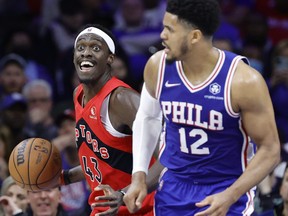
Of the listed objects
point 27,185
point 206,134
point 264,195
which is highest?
point 206,134

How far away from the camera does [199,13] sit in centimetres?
503

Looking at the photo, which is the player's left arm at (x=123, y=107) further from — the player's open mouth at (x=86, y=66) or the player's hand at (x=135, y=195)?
the player's hand at (x=135, y=195)

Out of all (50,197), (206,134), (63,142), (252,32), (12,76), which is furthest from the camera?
(252,32)

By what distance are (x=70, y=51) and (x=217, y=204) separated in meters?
5.71

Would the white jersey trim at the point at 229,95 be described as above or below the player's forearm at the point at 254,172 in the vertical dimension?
above

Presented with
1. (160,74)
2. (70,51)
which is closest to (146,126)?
(160,74)

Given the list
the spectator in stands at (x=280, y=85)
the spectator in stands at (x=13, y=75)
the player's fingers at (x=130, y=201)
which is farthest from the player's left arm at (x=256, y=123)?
the spectator in stands at (x=13, y=75)

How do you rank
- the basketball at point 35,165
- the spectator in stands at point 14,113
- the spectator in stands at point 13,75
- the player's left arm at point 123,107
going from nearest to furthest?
the player's left arm at point 123,107 < the basketball at point 35,165 < the spectator in stands at point 14,113 < the spectator in stands at point 13,75

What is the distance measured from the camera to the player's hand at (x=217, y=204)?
191 inches

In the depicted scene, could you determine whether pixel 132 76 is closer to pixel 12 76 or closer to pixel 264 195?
pixel 12 76

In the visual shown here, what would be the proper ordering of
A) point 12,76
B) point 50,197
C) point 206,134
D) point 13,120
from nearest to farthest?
point 206,134
point 50,197
point 13,120
point 12,76

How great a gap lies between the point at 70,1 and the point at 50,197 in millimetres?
4342

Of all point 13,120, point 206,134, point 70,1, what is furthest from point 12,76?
point 206,134

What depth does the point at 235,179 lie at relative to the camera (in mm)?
5195
